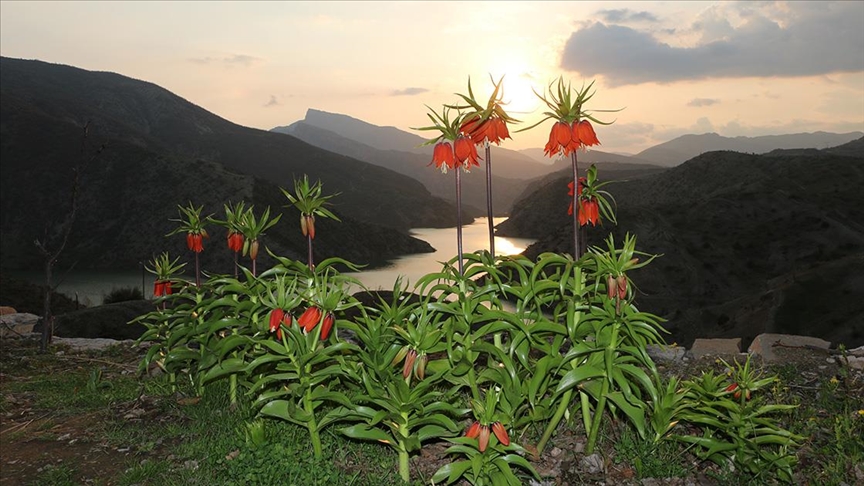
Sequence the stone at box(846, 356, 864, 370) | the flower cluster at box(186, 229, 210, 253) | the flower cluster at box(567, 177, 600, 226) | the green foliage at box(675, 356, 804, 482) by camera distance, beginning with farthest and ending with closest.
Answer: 1. the stone at box(846, 356, 864, 370)
2. the flower cluster at box(186, 229, 210, 253)
3. the flower cluster at box(567, 177, 600, 226)
4. the green foliage at box(675, 356, 804, 482)

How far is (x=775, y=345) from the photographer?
8.70m

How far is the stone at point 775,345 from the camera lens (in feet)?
27.5

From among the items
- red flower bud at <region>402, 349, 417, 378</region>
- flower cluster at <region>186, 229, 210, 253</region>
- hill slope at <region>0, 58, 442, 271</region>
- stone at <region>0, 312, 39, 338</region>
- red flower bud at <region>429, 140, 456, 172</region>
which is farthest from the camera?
hill slope at <region>0, 58, 442, 271</region>

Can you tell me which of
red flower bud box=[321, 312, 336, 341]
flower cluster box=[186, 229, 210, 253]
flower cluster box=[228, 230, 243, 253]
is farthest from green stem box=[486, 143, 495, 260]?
flower cluster box=[186, 229, 210, 253]

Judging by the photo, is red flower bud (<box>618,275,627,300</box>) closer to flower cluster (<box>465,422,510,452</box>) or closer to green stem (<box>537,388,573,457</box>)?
green stem (<box>537,388,573,457</box>)

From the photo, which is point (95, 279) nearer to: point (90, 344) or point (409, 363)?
point (90, 344)

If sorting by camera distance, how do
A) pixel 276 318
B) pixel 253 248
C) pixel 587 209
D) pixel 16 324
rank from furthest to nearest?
1. pixel 16 324
2. pixel 253 248
3. pixel 587 209
4. pixel 276 318

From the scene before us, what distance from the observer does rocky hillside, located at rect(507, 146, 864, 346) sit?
35.6 m

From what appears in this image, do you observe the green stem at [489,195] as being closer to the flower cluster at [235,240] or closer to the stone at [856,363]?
the flower cluster at [235,240]

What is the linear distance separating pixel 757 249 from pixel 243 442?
202ft

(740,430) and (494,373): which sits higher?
(494,373)

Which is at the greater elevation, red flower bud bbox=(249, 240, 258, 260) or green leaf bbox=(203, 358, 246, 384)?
red flower bud bbox=(249, 240, 258, 260)

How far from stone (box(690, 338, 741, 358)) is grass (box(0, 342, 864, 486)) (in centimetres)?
119

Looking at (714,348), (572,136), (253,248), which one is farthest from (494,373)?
(714,348)
